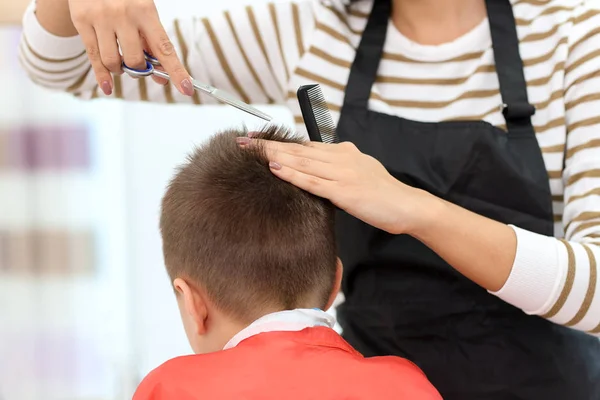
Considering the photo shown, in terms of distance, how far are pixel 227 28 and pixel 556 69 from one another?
569 millimetres

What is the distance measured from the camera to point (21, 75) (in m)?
2.01

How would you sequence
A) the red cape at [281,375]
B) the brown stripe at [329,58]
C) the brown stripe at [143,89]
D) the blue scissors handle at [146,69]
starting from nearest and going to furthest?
the red cape at [281,375] < the blue scissors handle at [146,69] < the brown stripe at [329,58] < the brown stripe at [143,89]

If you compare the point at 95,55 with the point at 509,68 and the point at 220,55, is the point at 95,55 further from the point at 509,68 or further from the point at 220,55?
the point at 509,68

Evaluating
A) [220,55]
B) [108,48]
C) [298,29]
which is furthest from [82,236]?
[108,48]

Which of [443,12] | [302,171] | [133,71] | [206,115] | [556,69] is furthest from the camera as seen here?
[206,115]

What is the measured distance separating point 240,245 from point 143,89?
57cm

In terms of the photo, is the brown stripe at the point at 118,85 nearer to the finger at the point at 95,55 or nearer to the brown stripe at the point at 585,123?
the finger at the point at 95,55

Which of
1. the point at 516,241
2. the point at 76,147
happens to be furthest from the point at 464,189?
the point at 76,147

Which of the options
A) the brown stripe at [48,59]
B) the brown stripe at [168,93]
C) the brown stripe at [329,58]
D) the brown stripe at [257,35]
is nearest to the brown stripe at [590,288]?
the brown stripe at [329,58]

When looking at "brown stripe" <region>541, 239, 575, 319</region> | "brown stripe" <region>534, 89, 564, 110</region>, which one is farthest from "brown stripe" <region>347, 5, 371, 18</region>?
"brown stripe" <region>541, 239, 575, 319</region>

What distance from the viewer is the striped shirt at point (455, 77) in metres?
0.99

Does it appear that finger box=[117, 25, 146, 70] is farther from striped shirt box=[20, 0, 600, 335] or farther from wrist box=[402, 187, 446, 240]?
wrist box=[402, 187, 446, 240]

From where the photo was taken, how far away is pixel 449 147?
1.15m

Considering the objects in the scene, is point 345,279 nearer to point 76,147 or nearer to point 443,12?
point 443,12
